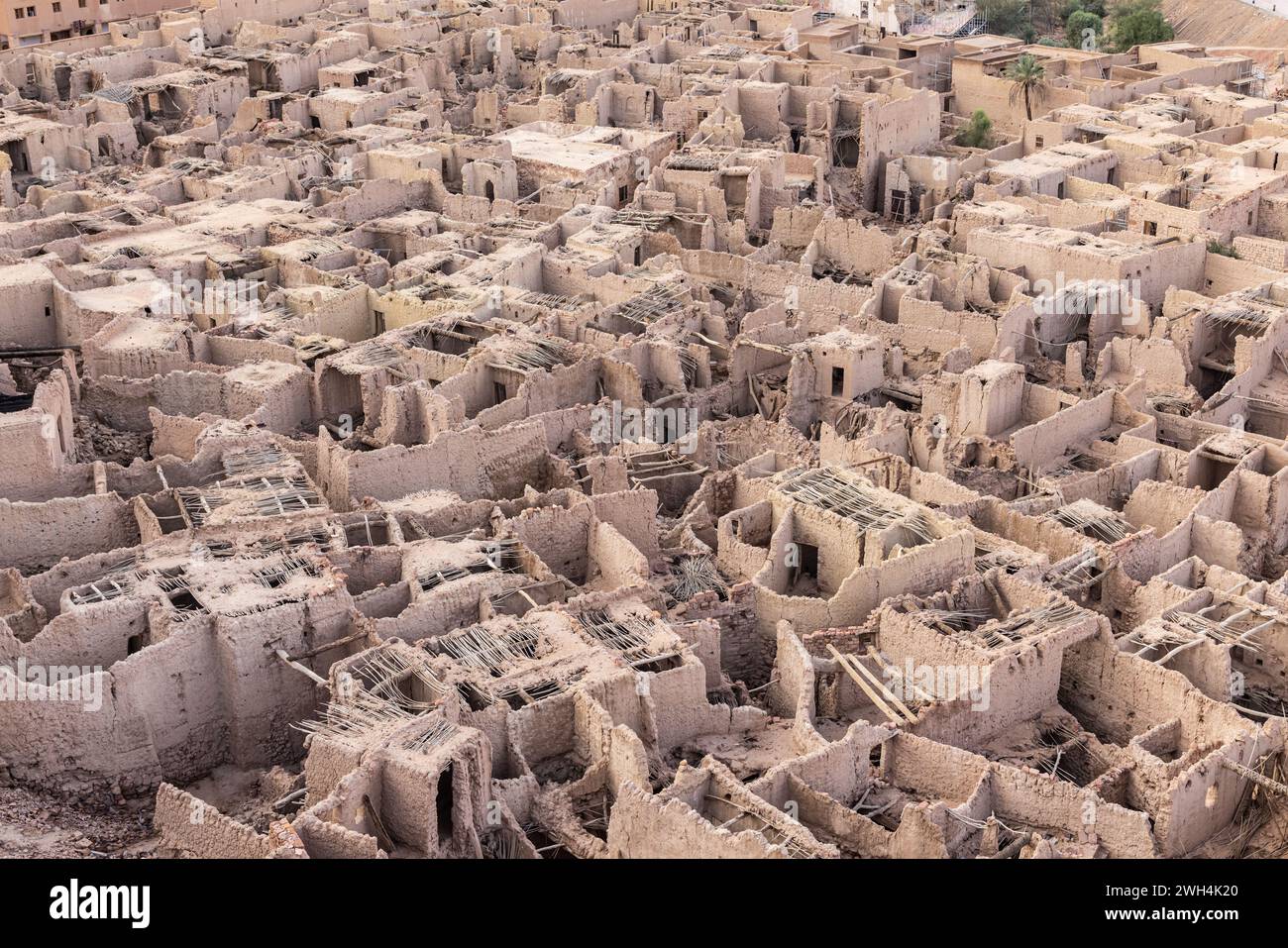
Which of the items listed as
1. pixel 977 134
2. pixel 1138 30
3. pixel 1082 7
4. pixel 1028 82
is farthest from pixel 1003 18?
pixel 977 134

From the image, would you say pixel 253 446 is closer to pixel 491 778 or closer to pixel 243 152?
pixel 491 778

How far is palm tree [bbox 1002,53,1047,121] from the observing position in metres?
55.8

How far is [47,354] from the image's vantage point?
3472 cm

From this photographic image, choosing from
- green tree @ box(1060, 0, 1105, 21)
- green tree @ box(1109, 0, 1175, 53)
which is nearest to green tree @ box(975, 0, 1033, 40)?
green tree @ box(1060, 0, 1105, 21)

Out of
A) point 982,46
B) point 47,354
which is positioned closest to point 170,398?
point 47,354

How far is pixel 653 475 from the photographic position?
105 feet

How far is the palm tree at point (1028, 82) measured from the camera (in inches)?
2199

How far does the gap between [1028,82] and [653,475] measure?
29.7 m

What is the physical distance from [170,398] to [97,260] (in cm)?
822

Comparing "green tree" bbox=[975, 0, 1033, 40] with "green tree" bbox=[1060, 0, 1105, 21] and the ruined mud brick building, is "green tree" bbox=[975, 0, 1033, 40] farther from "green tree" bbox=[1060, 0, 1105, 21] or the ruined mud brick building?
the ruined mud brick building

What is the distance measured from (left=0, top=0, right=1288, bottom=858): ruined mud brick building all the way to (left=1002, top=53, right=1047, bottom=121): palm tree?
5.88 feet

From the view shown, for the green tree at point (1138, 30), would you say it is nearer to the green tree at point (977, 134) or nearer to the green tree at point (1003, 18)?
the green tree at point (1003, 18)

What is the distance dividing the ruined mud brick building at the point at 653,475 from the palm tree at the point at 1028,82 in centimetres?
179

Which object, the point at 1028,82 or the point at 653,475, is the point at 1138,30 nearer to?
the point at 1028,82
